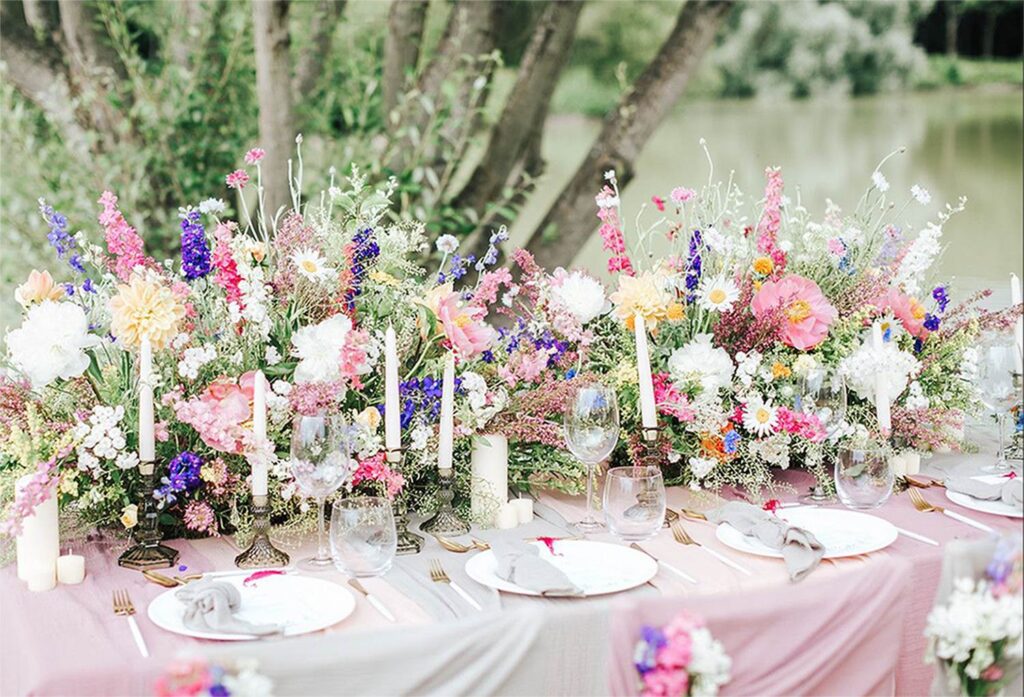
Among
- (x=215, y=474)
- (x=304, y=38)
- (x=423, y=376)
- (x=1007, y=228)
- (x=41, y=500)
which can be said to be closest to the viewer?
(x=41, y=500)

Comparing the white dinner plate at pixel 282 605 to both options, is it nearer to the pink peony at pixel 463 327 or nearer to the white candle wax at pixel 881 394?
the pink peony at pixel 463 327

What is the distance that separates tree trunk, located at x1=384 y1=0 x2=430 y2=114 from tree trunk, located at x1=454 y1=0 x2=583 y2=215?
0.37 m

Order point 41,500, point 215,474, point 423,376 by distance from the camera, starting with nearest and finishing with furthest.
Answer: point 41,500, point 215,474, point 423,376

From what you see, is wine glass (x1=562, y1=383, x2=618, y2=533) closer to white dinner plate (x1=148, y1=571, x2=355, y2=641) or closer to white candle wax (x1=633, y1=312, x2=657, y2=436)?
white candle wax (x1=633, y1=312, x2=657, y2=436)

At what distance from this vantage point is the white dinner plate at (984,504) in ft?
6.68

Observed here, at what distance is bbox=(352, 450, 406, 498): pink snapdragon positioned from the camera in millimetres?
1934

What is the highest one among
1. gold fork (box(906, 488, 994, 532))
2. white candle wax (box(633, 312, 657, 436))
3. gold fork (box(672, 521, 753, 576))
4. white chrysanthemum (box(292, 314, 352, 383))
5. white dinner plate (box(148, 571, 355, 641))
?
white chrysanthemum (box(292, 314, 352, 383))

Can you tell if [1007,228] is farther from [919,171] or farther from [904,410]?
[904,410]

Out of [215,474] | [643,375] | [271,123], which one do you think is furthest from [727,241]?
[271,123]

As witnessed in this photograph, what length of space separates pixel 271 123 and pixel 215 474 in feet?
6.37

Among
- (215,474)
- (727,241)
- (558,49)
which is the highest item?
(558,49)

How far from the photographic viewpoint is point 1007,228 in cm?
551

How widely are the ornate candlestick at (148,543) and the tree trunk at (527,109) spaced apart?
2577mm

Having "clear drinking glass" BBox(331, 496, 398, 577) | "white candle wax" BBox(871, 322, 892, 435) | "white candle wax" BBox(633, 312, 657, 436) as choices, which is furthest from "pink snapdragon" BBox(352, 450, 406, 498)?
"white candle wax" BBox(871, 322, 892, 435)
